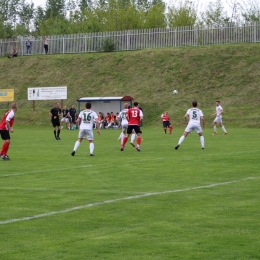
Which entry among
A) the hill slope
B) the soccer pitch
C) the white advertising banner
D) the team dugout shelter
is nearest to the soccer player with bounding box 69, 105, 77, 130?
the team dugout shelter

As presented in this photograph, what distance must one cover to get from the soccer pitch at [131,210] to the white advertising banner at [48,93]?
3605cm

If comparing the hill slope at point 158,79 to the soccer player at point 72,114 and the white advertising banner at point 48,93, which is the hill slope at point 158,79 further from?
the soccer player at point 72,114

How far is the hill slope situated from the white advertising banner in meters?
1.80

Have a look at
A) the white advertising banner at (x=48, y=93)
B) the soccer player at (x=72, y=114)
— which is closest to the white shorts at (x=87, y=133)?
the soccer player at (x=72, y=114)

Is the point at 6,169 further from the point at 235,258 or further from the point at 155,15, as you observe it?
the point at 155,15

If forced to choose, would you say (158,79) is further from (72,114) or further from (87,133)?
(87,133)

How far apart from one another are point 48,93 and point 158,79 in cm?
986

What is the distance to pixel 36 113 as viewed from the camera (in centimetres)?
5797

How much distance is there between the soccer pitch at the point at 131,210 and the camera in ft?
25.0

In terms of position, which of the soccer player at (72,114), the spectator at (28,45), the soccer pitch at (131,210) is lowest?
the soccer pitch at (131,210)

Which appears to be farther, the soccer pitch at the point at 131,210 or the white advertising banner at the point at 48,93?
the white advertising banner at the point at 48,93

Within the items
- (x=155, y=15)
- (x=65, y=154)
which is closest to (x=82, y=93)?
(x=155, y=15)

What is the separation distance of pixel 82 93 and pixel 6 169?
42253 millimetres

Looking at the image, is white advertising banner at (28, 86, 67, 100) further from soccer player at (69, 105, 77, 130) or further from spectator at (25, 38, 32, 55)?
spectator at (25, 38, 32, 55)
